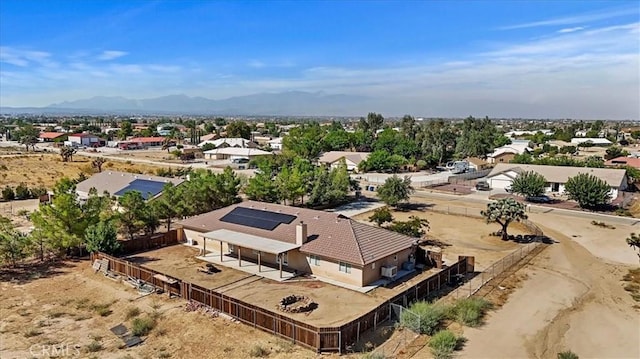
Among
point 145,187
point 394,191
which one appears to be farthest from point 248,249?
point 394,191

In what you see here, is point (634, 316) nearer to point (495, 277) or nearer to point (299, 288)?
point (495, 277)

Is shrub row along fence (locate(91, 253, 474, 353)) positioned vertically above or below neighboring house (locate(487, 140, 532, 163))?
below

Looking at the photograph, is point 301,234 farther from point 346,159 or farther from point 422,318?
point 346,159

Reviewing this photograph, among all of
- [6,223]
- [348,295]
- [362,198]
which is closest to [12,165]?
[6,223]

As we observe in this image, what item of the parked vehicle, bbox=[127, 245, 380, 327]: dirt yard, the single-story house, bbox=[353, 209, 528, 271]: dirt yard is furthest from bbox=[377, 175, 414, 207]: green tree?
the single-story house

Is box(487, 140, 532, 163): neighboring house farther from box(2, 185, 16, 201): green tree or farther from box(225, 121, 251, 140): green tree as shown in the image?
box(2, 185, 16, 201): green tree

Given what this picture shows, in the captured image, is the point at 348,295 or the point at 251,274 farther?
the point at 251,274

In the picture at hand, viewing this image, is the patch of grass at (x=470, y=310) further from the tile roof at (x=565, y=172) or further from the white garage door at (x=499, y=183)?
the white garage door at (x=499, y=183)
